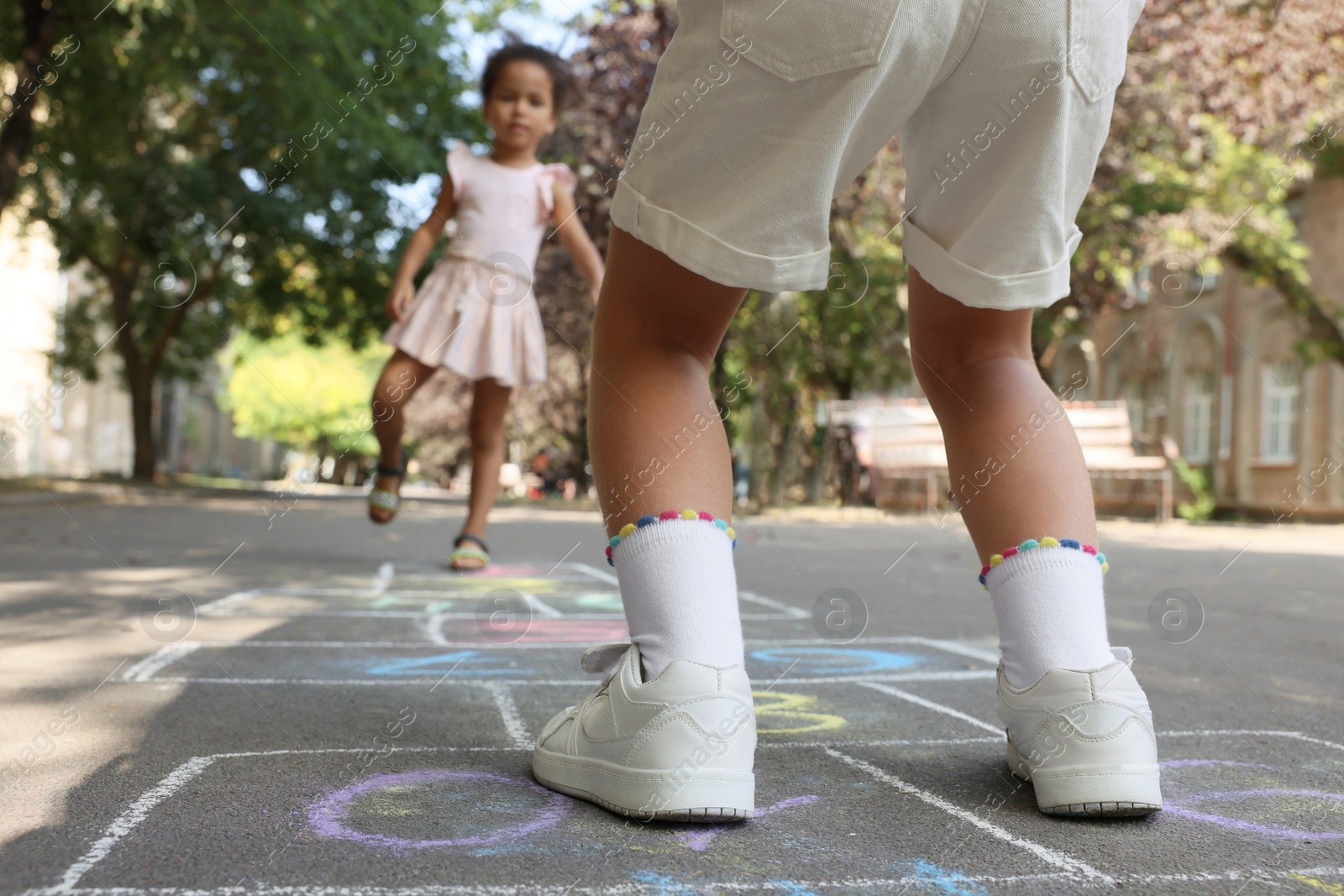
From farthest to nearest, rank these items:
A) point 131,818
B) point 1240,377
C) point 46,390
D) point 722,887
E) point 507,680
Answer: point 46,390, point 1240,377, point 507,680, point 131,818, point 722,887

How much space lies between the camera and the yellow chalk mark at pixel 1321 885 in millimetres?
1437

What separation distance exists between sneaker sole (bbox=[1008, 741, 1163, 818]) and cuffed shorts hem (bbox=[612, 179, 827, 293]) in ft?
2.63

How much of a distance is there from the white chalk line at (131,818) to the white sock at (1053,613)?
1287 millimetres

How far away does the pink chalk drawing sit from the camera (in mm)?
1579

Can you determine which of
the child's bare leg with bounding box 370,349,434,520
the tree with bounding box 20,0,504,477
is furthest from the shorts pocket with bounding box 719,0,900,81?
the tree with bounding box 20,0,504,477

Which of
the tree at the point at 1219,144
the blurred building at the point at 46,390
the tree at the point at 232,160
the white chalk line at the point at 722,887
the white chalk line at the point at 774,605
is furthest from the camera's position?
the blurred building at the point at 46,390

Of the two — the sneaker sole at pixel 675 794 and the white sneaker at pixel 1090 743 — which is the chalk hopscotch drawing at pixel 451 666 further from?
the white sneaker at pixel 1090 743

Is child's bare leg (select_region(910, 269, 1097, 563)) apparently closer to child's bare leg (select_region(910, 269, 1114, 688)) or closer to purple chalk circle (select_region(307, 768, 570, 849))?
child's bare leg (select_region(910, 269, 1114, 688))

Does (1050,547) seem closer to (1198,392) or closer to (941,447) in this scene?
(941,447)

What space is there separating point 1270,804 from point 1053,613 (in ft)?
1.46

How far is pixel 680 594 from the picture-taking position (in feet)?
5.87

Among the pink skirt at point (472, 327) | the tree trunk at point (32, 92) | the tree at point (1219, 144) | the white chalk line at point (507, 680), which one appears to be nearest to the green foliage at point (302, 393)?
the tree at point (1219, 144)

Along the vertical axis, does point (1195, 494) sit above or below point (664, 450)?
below

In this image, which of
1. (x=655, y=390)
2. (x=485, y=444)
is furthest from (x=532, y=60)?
(x=655, y=390)
